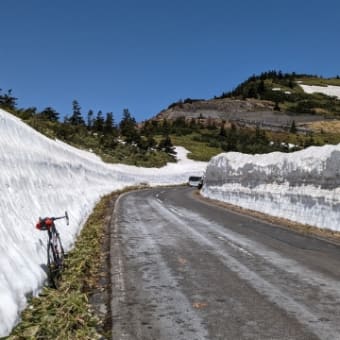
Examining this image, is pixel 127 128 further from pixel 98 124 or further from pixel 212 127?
pixel 212 127

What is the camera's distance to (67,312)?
5723 mm

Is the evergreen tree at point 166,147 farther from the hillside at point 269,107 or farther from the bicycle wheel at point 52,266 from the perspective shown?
the bicycle wheel at point 52,266

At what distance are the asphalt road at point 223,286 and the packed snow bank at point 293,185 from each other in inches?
94.2

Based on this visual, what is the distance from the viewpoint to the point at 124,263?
933 centimetres

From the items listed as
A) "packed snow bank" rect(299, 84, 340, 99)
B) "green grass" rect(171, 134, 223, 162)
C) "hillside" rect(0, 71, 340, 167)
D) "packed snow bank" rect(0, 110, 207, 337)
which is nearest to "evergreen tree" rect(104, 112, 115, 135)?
"hillside" rect(0, 71, 340, 167)

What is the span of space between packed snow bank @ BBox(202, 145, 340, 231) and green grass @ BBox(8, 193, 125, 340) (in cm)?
955

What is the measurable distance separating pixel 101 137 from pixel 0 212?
54.3 metres

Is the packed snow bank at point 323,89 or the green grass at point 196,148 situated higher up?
the packed snow bank at point 323,89

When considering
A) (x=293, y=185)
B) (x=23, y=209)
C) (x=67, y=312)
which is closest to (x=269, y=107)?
(x=293, y=185)

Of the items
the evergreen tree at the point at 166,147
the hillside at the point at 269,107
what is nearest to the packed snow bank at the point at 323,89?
the hillside at the point at 269,107

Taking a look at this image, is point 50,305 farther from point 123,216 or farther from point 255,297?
point 123,216

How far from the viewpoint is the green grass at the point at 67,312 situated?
16.9ft

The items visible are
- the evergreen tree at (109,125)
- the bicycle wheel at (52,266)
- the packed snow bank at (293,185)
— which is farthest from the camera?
the evergreen tree at (109,125)

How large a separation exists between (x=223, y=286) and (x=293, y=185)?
1185 cm
